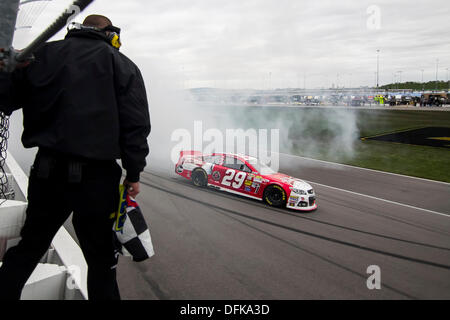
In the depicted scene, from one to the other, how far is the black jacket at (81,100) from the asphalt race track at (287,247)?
1.93 m

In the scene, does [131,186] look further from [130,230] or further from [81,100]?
[81,100]

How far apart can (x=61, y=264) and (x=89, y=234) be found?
1217 mm

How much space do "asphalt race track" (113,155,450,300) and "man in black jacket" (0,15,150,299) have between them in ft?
5.04

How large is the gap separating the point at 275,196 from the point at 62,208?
610cm

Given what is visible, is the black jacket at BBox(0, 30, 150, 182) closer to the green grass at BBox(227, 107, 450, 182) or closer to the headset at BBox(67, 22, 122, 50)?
the headset at BBox(67, 22, 122, 50)

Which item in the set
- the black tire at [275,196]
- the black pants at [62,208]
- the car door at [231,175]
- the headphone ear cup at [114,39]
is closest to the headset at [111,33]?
the headphone ear cup at [114,39]

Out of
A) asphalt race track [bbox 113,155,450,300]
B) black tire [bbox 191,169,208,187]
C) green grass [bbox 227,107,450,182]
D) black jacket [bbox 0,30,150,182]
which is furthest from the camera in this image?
green grass [bbox 227,107,450,182]

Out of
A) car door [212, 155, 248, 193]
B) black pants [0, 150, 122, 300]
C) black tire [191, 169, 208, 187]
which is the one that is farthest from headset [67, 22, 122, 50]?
black tire [191, 169, 208, 187]

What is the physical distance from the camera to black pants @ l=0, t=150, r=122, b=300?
1639 millimetres
